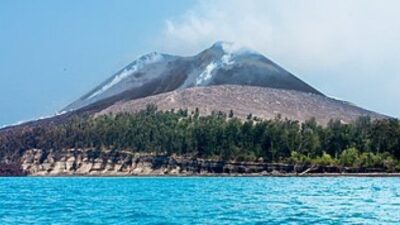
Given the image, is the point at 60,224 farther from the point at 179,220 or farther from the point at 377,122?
the point at 377,122

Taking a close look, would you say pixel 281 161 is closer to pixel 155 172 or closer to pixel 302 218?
pixel 155 172

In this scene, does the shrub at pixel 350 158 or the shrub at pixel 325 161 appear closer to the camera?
the shrub at pixel 350 158

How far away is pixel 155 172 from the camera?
654 feet

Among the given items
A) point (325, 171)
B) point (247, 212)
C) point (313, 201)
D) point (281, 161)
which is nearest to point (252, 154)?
point (281, 161)

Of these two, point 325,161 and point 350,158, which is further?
point 325,161

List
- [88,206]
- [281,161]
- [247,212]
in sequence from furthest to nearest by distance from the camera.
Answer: [281,161] → [88,206] → [247,212]

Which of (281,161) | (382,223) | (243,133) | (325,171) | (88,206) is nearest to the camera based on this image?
(382,223)

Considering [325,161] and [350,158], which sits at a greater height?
[350,158]

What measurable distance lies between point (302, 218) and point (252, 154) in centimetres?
14400

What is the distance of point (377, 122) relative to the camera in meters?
183

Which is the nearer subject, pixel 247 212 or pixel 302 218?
pixel 302 218

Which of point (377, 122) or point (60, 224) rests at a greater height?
point (377, 122)

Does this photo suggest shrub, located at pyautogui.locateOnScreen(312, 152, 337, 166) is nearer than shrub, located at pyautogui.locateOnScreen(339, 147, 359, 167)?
No

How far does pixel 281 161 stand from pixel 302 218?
460 feet
